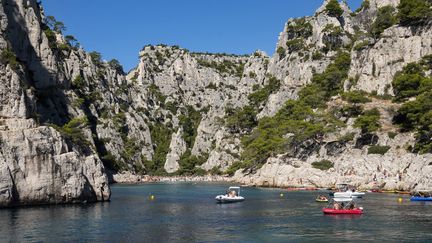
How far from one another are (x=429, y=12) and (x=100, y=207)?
377ft

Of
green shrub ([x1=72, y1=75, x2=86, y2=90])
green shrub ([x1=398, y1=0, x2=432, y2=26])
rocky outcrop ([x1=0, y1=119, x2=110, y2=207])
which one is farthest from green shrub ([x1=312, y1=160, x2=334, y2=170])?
green shrub ([x1=72, y1=75, x2=86, y2=90])

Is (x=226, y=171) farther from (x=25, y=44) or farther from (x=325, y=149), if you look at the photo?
(x=25, y=44)

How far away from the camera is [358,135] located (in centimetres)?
12481

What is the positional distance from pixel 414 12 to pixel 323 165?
56.0 m

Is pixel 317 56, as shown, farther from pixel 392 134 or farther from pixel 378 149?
pixel 378 149

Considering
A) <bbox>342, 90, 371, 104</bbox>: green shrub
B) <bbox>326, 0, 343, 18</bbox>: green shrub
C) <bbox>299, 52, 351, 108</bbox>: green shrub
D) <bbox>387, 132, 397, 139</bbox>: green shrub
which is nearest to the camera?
<bbox>387, 132, 397, 139</bbox>: green shrub

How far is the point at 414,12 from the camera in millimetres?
142375

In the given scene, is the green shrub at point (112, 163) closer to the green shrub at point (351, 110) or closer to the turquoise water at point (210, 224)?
the green shrub at point (351, 110)

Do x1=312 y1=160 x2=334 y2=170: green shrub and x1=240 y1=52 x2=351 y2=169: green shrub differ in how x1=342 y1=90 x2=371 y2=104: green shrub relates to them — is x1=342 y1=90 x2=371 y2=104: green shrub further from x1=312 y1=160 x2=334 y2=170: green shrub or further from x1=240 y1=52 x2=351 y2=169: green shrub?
x1=312 y1=160 x2=334 y2=170: green shrub

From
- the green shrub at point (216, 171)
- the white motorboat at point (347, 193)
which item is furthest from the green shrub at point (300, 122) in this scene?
the white motorboat at point (347, 193)

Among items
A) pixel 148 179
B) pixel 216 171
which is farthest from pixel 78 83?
pixel 216 171

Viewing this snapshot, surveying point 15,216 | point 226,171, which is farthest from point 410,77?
point 15,216

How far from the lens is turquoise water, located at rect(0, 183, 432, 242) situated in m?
45.0

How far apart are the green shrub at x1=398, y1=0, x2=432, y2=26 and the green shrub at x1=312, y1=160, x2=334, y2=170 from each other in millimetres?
52589
